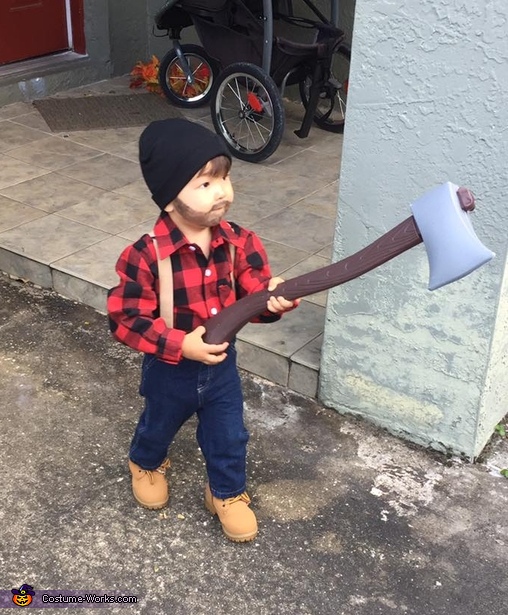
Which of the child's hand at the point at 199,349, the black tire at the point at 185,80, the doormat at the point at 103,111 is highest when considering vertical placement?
the child's hand at the point at 199,349

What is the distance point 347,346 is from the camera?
11.0 feet

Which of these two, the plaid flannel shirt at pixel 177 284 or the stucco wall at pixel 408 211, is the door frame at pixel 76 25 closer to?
the stucco wall at pixel 408 211

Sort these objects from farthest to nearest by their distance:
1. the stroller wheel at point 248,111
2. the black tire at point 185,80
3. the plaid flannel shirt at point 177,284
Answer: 1. the black tire at point 185,80
2. the stroller wheel at point 248,111
3. the plaid flannel shirt at point 177,284

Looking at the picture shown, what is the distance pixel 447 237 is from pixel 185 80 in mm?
5092

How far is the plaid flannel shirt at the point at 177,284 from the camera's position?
7.97 feet

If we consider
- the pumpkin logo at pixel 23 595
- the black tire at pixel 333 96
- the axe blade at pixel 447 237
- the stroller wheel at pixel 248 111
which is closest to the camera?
the axe blade at pixel 447 237

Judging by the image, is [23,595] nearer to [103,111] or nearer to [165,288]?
[165,288]

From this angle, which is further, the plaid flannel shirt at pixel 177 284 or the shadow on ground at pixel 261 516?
the shadow on ground at pixel 261 516

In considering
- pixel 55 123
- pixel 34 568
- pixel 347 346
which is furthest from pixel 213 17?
pixel 34 568

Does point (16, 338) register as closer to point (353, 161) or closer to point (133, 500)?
point (133, 500)

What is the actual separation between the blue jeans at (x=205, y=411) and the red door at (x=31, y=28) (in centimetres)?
487

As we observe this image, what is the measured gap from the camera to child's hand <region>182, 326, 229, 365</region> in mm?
2402

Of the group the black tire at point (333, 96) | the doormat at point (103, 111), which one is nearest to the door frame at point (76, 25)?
the doormat at point (103, 111)

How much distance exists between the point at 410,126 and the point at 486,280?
1.85 feet
